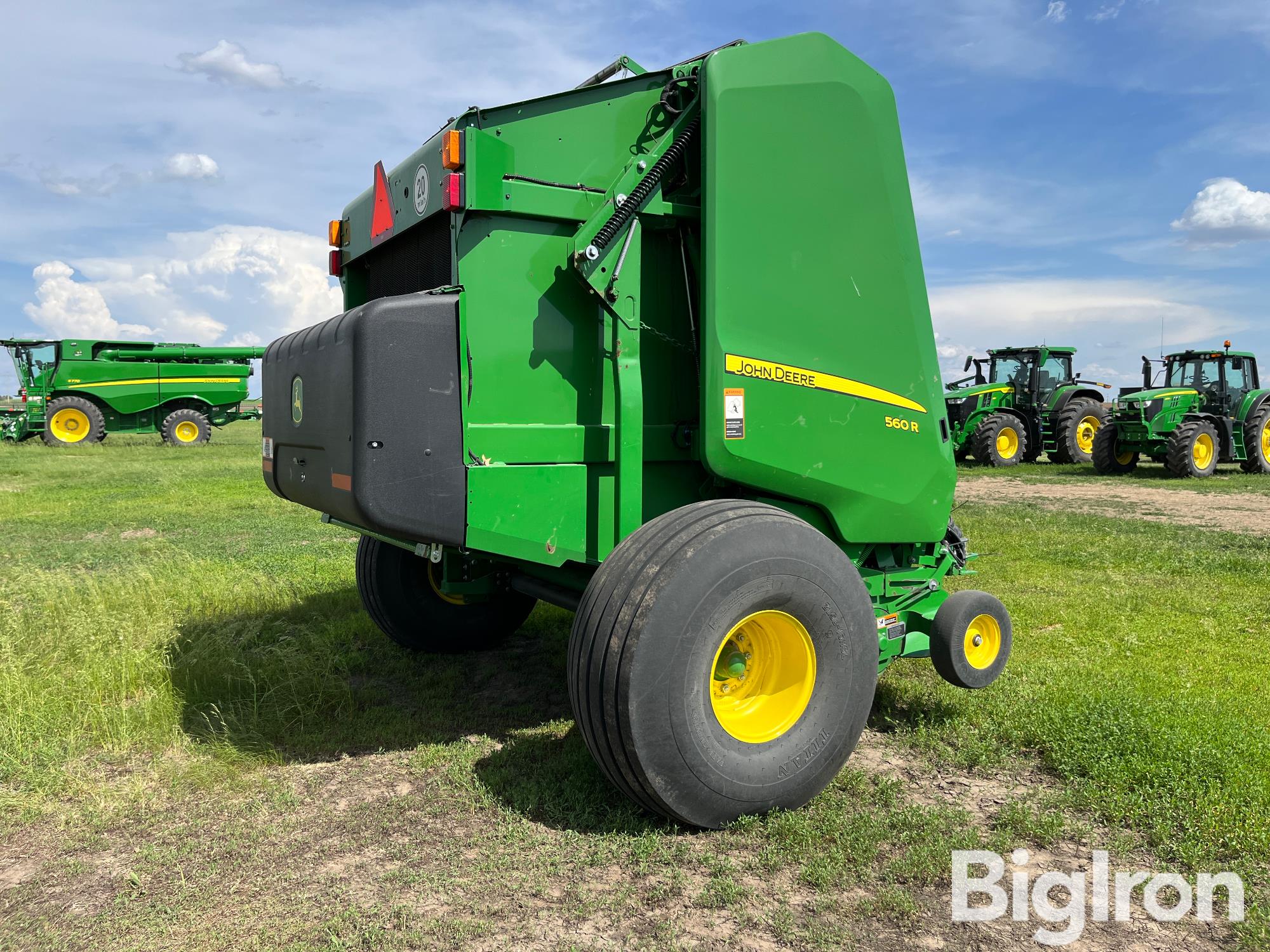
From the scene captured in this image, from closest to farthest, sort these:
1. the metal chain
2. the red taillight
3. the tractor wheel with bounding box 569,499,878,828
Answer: the tractor wheel with bounding box 569,499,878,828, the red taillight, the metal chain

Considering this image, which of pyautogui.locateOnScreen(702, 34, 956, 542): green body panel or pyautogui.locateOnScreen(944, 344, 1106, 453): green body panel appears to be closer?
pyautogui.locateOnScreen(702, 34, 956, 542): green body panel

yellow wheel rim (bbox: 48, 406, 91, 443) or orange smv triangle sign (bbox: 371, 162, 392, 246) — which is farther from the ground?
orange smv triangle sign (bbox: 371, 162, 392, 246)

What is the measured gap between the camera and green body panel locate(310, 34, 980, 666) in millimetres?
3289

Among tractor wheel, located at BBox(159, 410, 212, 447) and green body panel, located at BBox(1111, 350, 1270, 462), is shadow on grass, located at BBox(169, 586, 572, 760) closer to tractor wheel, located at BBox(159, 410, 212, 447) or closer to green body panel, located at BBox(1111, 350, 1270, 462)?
green body panel, located at BBox(1111, 350, 1270, 462)

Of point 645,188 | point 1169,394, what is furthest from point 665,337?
point 1169,394

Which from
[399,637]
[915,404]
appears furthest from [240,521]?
[915,404]

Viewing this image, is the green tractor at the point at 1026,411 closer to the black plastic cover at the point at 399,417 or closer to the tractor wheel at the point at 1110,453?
the tractor wheel at the point at 1110,453

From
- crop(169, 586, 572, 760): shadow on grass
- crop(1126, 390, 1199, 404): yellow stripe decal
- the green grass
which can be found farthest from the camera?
crop(1126, 390, 1199, 404): yellow stripe decal

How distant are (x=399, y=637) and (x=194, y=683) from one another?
106cm

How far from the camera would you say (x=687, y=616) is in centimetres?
293

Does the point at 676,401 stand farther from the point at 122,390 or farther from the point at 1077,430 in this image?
the point at 122,390

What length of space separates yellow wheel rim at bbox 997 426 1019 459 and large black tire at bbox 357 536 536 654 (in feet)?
52.6

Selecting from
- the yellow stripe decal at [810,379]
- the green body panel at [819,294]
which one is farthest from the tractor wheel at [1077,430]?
the yellow stripe decal at [810,379]

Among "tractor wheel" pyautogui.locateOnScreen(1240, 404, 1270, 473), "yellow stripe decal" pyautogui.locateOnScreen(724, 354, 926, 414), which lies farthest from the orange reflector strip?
"tractor wheel" pyautogui.locateOnScreen(1240, 404, 1270, 473)
